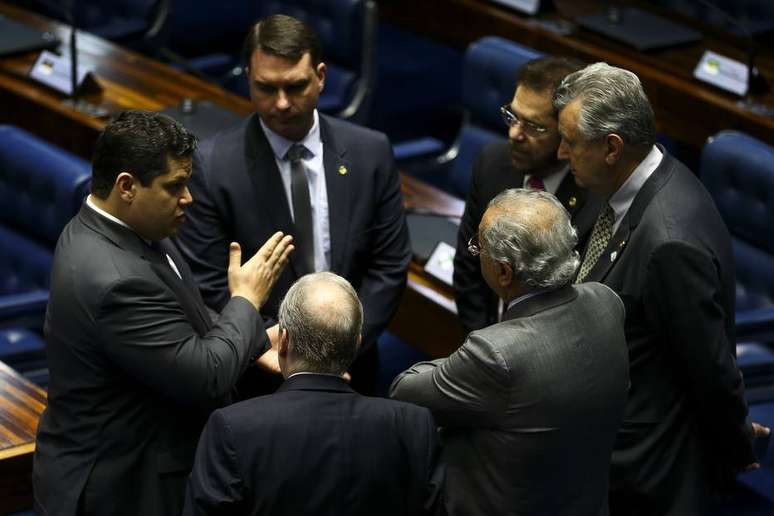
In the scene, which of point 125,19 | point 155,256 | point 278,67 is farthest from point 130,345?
point 125,19

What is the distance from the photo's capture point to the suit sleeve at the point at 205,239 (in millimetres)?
3137

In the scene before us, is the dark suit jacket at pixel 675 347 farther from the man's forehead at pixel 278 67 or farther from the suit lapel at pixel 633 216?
the man's forehead at pixel 278 67

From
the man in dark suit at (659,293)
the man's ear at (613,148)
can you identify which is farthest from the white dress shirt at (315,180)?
the man's ear at (613,148)

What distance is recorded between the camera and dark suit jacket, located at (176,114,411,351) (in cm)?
314

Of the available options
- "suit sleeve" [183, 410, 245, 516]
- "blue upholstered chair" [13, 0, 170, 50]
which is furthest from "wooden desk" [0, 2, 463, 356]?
"suit sleeve" [183, 410, 245, 516]

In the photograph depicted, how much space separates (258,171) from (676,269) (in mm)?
1006

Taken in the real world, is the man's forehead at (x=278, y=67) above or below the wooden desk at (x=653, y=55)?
Answer: above

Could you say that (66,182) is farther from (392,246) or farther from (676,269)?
(676,269)

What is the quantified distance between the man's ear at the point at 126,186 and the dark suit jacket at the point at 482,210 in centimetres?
94

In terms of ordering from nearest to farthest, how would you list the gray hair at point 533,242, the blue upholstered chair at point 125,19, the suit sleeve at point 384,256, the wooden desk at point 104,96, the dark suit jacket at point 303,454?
the dark suit jacket at point 303,454
the gray hair at point 533,242
the suit sleeve at point 384,256
the wooden desk at point 104,96
the blue upholstered chair at point 125,19

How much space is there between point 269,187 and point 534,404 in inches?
39.8

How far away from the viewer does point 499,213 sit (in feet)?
7.98

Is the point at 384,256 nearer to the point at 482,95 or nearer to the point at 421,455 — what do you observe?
the point at 421,455

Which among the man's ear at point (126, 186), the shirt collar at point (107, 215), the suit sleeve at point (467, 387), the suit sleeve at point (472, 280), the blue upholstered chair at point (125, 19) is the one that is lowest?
the blue upholstered chair at point (125, 19)
